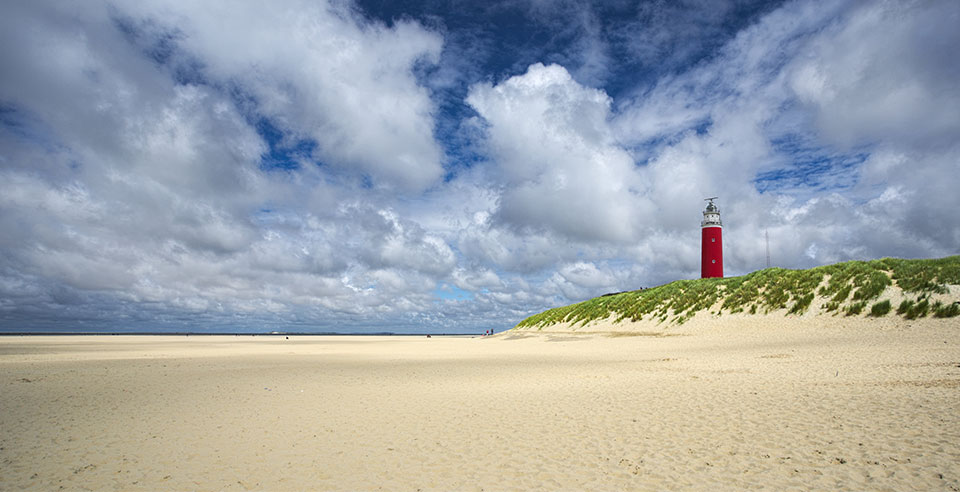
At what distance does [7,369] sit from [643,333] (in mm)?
37382

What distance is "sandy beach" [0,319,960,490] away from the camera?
22.8 feet

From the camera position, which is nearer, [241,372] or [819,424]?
[819,424]

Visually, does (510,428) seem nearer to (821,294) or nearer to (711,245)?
(821,294)

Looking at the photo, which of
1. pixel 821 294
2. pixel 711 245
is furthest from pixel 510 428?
pixel 711 245

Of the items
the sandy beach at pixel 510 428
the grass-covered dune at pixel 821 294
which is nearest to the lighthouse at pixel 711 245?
the grass-covered dune at pixel 821 294

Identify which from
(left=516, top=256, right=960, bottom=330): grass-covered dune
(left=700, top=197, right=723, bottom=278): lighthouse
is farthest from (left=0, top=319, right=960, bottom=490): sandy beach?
(left=700, top=197, right=723, bottom=278): lighthouse

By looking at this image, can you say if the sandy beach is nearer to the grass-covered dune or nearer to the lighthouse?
the grass-covered dune

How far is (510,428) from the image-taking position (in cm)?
973

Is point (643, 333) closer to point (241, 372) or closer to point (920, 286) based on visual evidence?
point (920, 286)

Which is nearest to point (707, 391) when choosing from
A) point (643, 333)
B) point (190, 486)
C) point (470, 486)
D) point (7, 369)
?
point (470, 486)

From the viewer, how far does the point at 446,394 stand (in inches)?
550

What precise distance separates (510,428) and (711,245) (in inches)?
1905

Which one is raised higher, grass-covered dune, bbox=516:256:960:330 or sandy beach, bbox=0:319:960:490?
grass-covered dune, bbox=516:256:960:330

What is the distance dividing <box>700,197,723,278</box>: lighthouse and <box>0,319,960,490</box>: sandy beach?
32.2 meters
